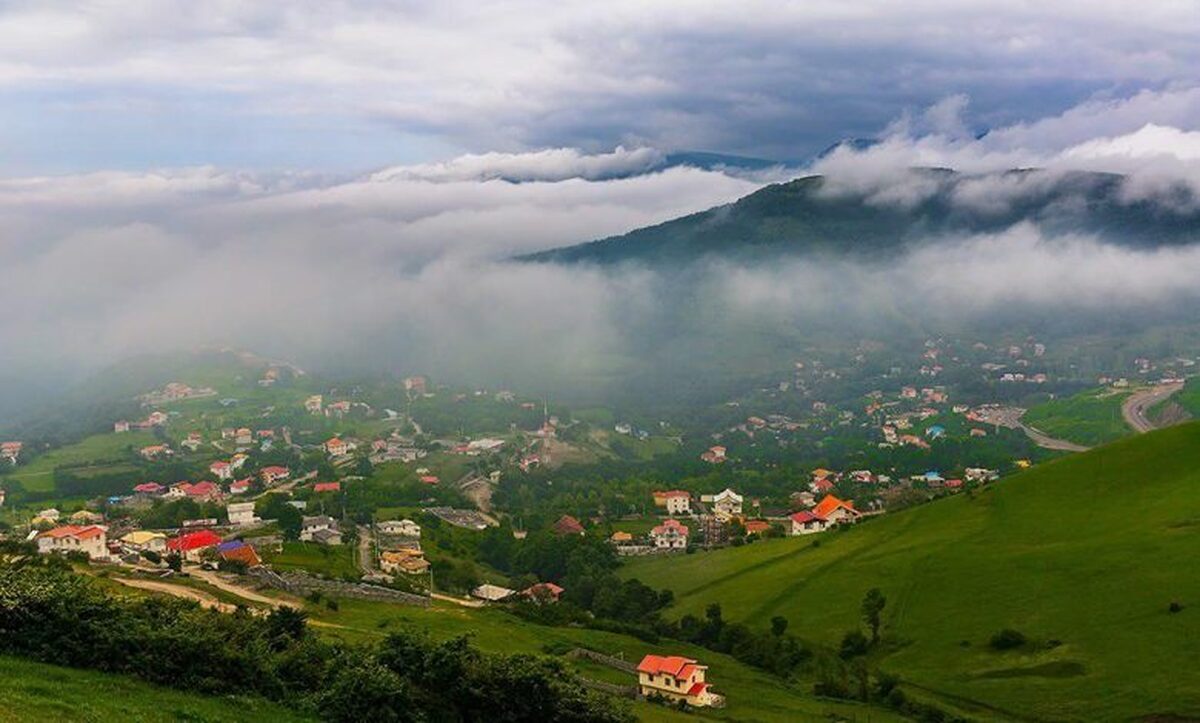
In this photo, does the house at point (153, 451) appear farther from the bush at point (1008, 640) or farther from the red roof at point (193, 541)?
the bush at point (1008, 640)

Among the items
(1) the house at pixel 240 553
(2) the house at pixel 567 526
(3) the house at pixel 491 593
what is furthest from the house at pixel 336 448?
(3) the house at pixel 491 593

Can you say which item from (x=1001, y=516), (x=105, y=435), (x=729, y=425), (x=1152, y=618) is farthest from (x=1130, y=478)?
(x=105, y=435)

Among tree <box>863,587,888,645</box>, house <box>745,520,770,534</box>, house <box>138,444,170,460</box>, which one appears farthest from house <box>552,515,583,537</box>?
house <box>138,444,170,460</box>

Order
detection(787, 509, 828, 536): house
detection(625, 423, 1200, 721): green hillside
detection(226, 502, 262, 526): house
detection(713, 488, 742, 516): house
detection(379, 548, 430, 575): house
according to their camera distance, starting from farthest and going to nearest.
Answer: detection(713, 488, 742, 516): house → detection(787, 509, 828, 536): house → detection(226, 502, 262, 526): house → detection(379, 548, 430, 575): house → detection(625, 423, 1200, 721): green hillside

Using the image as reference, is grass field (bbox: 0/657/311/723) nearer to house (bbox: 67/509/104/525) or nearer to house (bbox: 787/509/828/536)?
house (bbox: 67/509/104/525)

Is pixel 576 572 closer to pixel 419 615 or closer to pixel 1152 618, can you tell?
pixel 419 615
